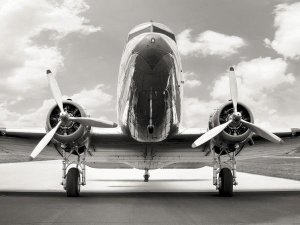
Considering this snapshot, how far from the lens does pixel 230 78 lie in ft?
50.8

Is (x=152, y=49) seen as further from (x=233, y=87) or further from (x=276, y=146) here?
(x=276, y=146)

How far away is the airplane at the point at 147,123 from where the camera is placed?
39.8ft

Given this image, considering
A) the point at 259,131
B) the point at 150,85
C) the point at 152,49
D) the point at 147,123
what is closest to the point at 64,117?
the point at 147,123

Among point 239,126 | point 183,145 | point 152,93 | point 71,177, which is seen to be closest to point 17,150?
point 71,177

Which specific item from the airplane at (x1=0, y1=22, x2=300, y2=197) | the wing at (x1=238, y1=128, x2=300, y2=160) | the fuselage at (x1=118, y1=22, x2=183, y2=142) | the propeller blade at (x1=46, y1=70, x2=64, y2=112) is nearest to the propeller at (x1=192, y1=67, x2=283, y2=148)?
the airplane at (x1=0, y1=22, x2=300, y2=197)

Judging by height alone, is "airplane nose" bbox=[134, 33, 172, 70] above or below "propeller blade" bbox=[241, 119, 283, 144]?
above

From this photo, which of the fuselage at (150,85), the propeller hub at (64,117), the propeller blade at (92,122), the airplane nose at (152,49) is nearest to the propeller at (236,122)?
the fuselage at (150,85)

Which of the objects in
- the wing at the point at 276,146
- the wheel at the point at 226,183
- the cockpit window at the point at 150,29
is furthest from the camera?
the wing at the point at 276,146

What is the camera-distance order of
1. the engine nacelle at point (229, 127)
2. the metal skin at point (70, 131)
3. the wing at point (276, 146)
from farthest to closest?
the wing at point (276, 146), the engine nacelle at point (229, 127), the metal skin at point (70, 131)

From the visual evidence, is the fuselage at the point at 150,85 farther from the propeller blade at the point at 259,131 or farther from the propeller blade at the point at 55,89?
the propeller blade at the point at 259,131

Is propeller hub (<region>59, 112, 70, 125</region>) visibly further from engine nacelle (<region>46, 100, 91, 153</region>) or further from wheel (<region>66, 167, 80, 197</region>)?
wheel (<region>66, 167, 80, 197</region>)

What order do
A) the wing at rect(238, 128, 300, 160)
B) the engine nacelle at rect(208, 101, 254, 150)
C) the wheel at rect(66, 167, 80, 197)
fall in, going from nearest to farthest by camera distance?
1. the engine nacelle at rect(208, 101, 254, 150)
2. the wheel at rect(66, 167, 80, 197)
3. the wing at rect(238, 128, 300, 160)

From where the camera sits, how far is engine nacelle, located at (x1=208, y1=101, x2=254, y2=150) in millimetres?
14336

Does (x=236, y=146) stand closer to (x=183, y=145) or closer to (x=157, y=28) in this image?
(x=183, y=145)
